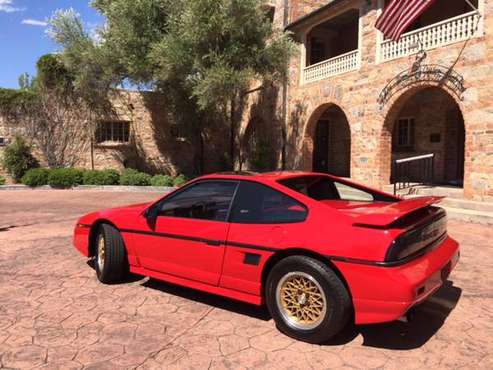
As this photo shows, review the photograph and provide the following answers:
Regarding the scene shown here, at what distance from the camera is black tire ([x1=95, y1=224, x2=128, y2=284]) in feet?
15.4

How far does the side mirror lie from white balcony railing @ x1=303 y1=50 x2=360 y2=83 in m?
11.6

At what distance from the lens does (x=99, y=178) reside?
17594 mm

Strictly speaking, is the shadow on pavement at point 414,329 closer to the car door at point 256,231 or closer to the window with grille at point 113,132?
the car door at point 256,231

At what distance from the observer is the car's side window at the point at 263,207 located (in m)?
3.55

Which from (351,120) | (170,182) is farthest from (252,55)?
(170,182)

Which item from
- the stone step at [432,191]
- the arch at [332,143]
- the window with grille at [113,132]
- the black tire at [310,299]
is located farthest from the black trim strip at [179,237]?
the window with grille at [113,132]

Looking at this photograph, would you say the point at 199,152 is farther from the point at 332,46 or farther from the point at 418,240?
the point at 418,240

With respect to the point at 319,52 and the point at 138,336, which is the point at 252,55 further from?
the point at 138,336

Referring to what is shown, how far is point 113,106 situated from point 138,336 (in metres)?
18.0

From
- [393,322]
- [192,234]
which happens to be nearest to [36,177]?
[192,234]

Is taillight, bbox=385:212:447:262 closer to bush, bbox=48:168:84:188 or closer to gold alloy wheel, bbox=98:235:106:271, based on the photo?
gold alloy wheel, bbox=98:235:106:271

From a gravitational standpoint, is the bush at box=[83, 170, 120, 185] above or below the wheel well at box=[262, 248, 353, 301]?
above

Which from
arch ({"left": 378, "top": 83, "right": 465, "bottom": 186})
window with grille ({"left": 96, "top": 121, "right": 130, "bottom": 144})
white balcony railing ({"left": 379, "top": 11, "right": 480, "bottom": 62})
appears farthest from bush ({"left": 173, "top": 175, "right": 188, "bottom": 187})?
white balcony railing ({"left": 379, "top": 11, "right": 480, "bottom": 62})

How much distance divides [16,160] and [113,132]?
450 centimetres
